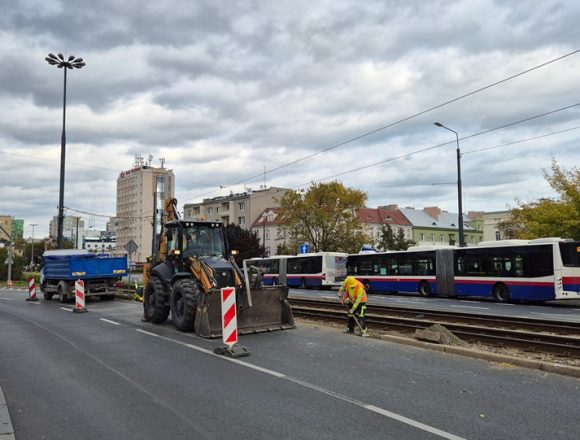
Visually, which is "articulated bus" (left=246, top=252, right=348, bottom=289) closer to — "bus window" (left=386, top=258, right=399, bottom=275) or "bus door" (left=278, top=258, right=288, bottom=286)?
"bus door" (left=278, top=258, right=288, bottom=286)

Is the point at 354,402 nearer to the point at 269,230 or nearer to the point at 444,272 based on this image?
the point at 444,272

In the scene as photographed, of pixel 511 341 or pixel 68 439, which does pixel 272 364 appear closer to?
pixel 68 439

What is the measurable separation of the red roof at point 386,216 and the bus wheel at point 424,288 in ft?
206

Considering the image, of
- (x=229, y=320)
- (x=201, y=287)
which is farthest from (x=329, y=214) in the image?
(x=229, y=320)

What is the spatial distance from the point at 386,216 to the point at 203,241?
83142 mm

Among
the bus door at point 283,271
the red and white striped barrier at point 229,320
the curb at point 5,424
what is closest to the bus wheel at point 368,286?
the bus door at point 283,271

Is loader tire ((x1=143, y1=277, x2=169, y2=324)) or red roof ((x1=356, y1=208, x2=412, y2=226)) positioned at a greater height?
red roof ((x1=356, y1=208, x2=412, y2=226))

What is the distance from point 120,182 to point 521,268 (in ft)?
437

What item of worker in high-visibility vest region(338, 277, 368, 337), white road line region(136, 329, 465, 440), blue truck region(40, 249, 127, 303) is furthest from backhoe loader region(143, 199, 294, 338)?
blue truck region(40, 249, 127, 303)

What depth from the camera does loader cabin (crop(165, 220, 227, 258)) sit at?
43.7ft

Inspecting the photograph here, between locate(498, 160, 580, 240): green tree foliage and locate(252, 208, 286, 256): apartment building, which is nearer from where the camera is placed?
locate(498, 160, 580, 240): green tree foliage

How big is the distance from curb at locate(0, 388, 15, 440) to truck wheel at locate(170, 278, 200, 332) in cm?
590

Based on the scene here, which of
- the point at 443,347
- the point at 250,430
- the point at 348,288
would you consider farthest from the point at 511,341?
the point at 250,430

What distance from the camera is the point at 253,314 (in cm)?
1194
